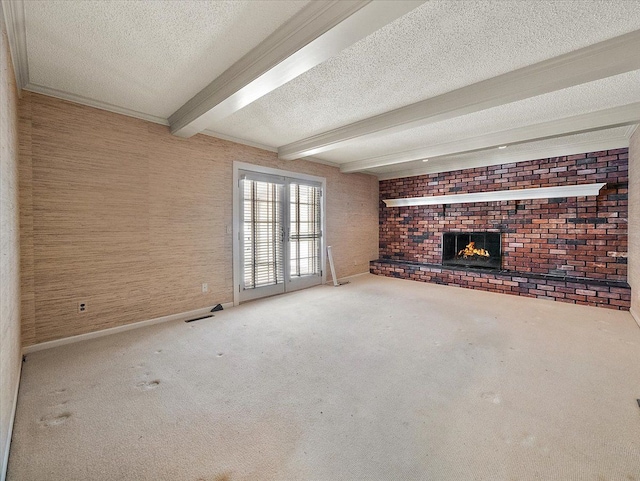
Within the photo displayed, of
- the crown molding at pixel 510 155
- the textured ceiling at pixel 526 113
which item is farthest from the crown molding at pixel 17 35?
the crown molding at pixel 510 155

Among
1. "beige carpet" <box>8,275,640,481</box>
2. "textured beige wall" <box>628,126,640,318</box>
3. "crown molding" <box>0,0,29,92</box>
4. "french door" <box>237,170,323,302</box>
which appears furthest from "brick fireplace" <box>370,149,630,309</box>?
"crown molding" <box>0,0,29,92</box>

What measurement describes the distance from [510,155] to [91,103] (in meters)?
6.21

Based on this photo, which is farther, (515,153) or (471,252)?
(471,252)

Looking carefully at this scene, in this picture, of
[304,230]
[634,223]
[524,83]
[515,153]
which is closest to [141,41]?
[524,83]

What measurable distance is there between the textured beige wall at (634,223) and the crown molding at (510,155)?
0.29m

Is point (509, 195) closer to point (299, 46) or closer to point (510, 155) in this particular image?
point (510, 155)

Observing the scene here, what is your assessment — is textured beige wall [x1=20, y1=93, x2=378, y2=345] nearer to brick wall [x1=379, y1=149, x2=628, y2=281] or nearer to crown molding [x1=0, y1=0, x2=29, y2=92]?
crown molding [x1=0, y1=0, x2=29, y2=92]

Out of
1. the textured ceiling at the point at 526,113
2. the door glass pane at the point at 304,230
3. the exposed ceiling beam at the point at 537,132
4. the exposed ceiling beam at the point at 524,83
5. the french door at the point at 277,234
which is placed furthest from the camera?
the door glass pane at the point at 304,230

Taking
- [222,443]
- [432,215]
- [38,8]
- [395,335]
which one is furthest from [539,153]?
[38,8]

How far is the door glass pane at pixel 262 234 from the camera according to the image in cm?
445

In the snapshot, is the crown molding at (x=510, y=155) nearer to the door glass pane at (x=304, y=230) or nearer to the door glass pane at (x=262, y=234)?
the door glass pane at (x=304, y=230)

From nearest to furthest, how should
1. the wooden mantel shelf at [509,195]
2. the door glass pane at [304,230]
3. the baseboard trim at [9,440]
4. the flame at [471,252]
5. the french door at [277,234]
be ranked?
the baseboard trim at [9,440] < the wooden mantel shelf at [509,195] < the french door at [277,234] < the door glass pane at [304,230] < the flame at [471,252]

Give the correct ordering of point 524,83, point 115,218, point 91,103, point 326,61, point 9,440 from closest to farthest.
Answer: point 9,440
point 326,61
point 524,83
point 91,103
point 115,218

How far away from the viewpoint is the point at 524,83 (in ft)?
7.82
